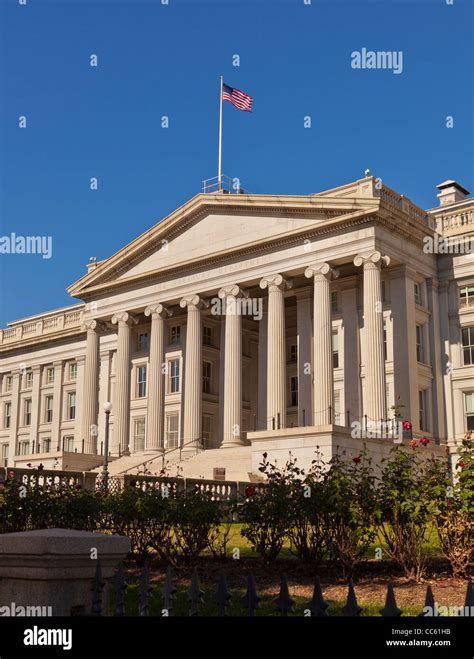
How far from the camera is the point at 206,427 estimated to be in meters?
55.6

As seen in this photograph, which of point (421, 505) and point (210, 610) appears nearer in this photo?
point (210, 610)

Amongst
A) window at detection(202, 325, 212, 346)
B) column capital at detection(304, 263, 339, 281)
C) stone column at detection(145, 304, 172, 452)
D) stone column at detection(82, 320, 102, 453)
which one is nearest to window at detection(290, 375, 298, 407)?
window at detection(202, 325, 212, 346)

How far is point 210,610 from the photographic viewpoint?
37.1ft

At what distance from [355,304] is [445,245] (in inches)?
245

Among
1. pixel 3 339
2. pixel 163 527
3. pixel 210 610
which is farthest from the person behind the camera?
pixel 3 339

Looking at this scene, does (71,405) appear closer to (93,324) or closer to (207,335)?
(93,324)

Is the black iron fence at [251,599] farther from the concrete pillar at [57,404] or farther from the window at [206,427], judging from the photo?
the concrete pillar at [57,404]

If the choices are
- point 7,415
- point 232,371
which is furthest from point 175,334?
point 7,415

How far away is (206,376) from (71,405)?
18577mm

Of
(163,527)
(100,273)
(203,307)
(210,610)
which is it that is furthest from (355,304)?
(210,610)

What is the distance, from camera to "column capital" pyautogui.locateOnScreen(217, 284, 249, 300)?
4922cm

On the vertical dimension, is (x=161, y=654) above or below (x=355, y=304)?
below

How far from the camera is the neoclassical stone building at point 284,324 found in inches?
1704

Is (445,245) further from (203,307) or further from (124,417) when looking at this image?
→ (124,417)
